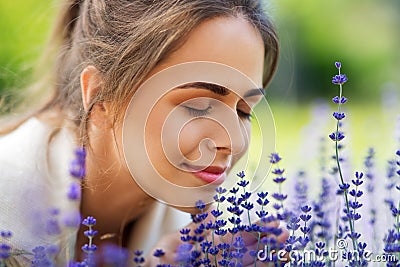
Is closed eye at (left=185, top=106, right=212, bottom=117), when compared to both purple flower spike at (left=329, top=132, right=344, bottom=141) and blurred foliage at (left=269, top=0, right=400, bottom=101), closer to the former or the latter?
purple flower spike at (left=329, top=132, right=344, bottom=141)

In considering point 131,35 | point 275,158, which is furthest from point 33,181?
point 275,158

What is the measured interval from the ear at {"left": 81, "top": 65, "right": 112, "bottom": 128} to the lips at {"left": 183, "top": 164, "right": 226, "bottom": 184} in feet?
0.94

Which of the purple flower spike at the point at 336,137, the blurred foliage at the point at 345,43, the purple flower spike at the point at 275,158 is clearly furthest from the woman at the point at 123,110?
the blurred foliage at the point at 345,43

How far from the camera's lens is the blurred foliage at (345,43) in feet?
39.3

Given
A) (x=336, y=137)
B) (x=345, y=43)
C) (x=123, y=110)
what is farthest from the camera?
(x=345, y=43)

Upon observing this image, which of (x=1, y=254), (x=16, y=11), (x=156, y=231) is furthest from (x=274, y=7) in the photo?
(x=16, y=11)

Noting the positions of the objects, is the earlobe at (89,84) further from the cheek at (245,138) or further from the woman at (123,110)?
the cheek at (245,138)

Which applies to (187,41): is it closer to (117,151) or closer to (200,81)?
(200,81)

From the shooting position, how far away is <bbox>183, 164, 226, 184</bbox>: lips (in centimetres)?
159

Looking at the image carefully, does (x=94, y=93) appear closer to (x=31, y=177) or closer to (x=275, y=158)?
(x=31, y=177)

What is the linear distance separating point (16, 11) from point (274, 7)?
550 centimetres

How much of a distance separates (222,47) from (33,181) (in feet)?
2.07

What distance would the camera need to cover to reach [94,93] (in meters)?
1.74

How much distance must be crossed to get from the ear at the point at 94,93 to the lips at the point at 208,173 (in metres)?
0.29
